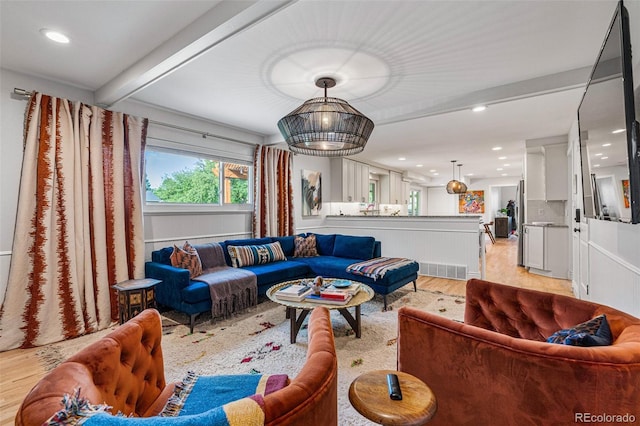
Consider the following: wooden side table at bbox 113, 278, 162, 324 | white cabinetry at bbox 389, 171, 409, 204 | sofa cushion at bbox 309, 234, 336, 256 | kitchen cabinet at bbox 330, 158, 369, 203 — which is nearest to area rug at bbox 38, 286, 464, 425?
wooden side table at bbox 113, 278, 162, 324

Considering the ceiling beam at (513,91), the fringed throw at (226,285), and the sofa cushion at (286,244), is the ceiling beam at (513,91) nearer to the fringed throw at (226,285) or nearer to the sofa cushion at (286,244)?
the sofa cushion at (286,244)

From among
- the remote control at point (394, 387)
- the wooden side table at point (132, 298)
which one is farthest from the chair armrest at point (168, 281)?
the remote control at point (394, 387)

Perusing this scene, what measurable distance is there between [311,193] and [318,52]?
383cm

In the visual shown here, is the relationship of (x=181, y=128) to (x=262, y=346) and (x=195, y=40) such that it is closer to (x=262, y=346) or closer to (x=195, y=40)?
(x=195, y=40)

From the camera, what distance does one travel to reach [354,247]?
4.54m

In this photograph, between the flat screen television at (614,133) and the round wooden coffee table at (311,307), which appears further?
the round wooden coffee table at (311,307)

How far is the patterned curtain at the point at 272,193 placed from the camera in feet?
16.0

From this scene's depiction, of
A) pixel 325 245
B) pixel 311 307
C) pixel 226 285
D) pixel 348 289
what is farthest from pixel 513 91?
pixel 226 285

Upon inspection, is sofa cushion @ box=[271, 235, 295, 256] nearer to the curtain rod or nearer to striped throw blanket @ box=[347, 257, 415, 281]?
striped throw blanket @ box=[347, 257, 415, 281]

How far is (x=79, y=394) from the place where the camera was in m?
0.77

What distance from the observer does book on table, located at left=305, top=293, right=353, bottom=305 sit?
2.58 metres

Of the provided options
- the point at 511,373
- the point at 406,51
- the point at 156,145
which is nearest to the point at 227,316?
the point at 156,145

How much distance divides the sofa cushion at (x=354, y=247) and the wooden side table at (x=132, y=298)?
8.63 ft

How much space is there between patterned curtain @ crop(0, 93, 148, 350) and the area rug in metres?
0.27
